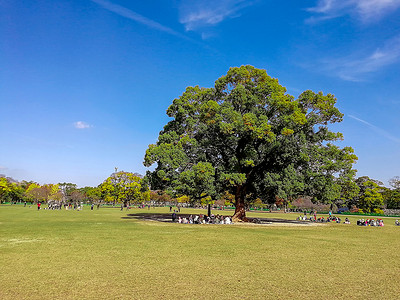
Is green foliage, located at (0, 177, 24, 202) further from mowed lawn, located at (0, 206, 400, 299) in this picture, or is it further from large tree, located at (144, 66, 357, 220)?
mowed lawn, located at (0, 206, 400, 299)

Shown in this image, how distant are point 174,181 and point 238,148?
888 cm

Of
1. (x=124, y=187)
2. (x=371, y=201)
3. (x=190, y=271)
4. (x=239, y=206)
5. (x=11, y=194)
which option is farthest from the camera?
(x=11, y=194)

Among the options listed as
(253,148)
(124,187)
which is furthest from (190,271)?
(124,187)

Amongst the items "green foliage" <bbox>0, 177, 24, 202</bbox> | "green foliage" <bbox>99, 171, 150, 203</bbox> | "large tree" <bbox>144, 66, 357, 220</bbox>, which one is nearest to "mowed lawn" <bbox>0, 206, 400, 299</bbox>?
"large tree" <bbox>144, 66, 357, 220</bbox>

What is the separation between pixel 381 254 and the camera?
1543cm

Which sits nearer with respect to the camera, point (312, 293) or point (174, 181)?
point (312, 293)

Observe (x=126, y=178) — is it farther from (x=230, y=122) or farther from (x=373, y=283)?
(x=373, y=283)

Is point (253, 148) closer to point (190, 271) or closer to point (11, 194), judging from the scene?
point (190, 271)

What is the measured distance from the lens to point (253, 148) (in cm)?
3356

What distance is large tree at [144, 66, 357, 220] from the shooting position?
105 ft

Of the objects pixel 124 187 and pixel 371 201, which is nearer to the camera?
pixel 371 201

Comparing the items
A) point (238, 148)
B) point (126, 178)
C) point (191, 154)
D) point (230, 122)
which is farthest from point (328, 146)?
point (126, 178)

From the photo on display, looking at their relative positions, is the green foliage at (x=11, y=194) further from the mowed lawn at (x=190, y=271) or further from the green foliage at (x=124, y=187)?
the mowed lawn at (x=190, y=271)

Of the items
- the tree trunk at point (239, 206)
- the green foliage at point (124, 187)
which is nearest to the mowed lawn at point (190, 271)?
the tree trunk at point (239, 206)
